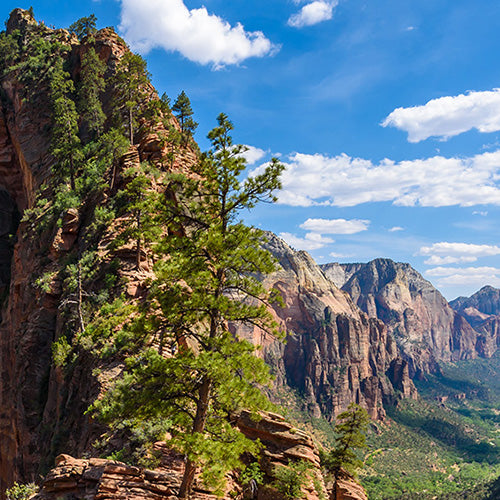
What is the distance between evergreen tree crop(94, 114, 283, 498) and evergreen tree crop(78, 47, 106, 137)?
44.3 m

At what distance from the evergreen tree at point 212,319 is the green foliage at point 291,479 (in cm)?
606

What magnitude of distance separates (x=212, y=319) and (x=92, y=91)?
5466 centimetres

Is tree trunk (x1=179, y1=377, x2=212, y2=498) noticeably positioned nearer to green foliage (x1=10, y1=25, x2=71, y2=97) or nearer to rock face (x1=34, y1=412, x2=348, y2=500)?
rock face (x1=34, y1=412, x2=348, y2=500)

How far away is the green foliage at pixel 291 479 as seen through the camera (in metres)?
17.0

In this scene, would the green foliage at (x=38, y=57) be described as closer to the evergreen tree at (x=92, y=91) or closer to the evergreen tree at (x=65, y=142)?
the evergreen tree at (x=92, y=91)

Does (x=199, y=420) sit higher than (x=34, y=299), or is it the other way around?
(x=34, y=299)

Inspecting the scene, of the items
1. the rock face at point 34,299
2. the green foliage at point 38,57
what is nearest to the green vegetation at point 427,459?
the rock face at point 34,299

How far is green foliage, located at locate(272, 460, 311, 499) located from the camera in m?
17.0

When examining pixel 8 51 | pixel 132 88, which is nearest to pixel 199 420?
pixel 132 88

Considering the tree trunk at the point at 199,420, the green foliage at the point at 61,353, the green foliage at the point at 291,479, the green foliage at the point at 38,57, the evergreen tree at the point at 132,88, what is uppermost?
the green foliage at the point at 38,57

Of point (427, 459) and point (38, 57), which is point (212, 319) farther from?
point (427, 459)

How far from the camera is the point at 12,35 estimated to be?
7081 centimetres

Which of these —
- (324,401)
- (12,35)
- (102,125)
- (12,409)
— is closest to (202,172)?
(12,409)

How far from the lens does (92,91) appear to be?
180 ft
